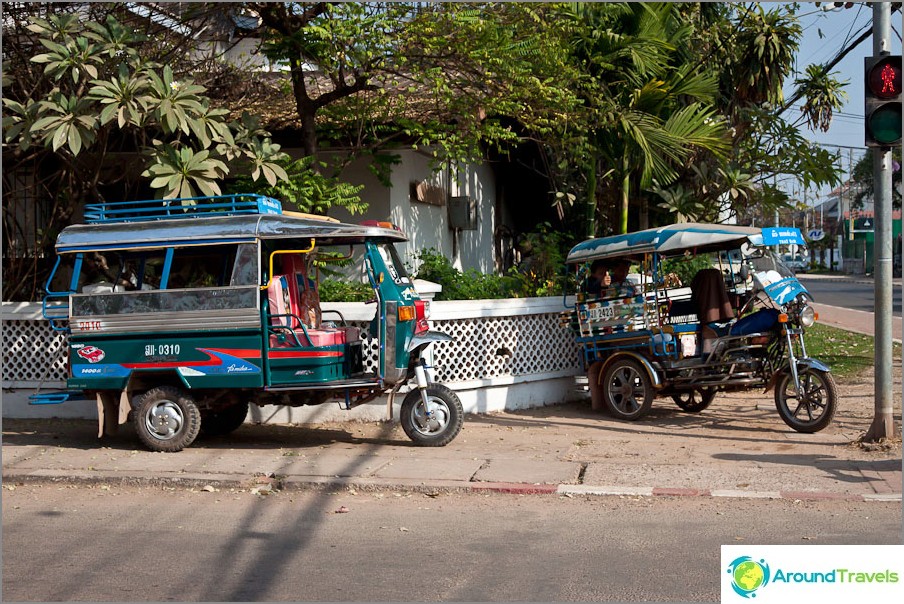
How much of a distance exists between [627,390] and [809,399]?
222 centimetres

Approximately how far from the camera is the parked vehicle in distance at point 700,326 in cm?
1056

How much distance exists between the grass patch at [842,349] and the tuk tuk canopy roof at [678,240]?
5012 millimetres

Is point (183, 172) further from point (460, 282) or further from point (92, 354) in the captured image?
point (460, 282)

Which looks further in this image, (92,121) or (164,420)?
(92,121)

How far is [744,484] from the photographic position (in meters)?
8.43

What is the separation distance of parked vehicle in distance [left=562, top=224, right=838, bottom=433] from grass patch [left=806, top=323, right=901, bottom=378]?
15.1 feet

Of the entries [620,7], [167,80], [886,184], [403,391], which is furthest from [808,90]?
[167,80]

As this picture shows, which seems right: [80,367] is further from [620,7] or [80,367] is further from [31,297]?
[620,7]

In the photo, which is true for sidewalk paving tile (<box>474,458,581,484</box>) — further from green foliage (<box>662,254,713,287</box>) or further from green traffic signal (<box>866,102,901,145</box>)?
green foliage (<box>662,254,713,287</box>)

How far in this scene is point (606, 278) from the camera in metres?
12.5

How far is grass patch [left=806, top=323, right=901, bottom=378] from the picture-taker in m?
16.1

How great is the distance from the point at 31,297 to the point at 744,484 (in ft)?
34.6

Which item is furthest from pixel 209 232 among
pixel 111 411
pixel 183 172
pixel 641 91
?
pixel 641 91

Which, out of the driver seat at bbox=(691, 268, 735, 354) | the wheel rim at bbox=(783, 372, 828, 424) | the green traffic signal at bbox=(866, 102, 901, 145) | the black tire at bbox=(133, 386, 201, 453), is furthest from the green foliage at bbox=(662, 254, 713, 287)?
the black tire at bbox=(133, 386, 201, 453)
